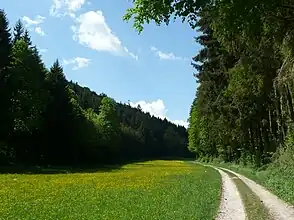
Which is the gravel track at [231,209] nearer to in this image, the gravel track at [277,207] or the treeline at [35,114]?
the gravel track at [277,207]

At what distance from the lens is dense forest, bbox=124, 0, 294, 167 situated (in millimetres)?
8562

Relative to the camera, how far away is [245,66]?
22.6 meters

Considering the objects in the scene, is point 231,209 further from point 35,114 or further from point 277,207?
point 35,114

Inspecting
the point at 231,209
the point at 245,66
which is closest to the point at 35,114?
the point at 245,66

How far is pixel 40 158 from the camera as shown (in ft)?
221

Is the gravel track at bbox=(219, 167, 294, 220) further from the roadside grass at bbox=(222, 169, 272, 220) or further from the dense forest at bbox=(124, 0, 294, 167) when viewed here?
the dense forest at bbox=(124, 0, 294, 167)

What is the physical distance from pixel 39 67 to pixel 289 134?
4442 cm

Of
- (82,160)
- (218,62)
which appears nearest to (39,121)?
(82,160)

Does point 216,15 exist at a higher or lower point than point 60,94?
lower

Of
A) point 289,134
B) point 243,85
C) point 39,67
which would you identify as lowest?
point 289,134

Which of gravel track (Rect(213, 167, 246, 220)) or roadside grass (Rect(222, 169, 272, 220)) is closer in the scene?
roadside grass (Rect(222, 169, 272, 220))

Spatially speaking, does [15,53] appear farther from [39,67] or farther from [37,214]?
[37,214]

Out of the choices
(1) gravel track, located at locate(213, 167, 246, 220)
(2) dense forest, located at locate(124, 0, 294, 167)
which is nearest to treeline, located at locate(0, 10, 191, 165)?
(2) dense forest, located at locate(124, 0, 294, 167)

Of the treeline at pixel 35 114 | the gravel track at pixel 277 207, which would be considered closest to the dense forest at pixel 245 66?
the gravel track at pixel 277 207
